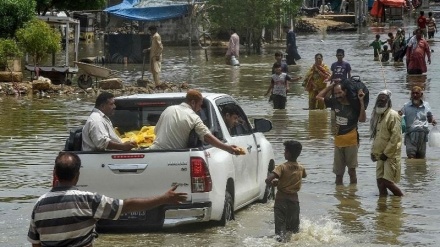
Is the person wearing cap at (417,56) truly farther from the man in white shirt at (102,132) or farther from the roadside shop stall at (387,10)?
the roadside shop stall at (387,10)

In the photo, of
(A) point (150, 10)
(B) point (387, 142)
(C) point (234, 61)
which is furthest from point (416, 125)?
(A) point (150, 10)

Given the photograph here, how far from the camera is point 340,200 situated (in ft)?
44.0

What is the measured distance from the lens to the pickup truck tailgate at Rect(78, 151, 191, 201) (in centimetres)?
1053

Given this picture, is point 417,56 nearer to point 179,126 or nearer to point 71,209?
point 179,126

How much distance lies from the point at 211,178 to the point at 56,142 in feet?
27.1

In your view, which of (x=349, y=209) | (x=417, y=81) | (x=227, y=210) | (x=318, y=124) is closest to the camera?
(x=227, y=210)

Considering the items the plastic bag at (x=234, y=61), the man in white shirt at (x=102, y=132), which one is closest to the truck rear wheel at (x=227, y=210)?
the man in white shirt at (x=102, y=132)

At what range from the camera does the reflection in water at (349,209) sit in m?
11.8

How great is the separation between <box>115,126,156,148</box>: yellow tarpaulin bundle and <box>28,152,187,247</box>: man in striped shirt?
191 inches

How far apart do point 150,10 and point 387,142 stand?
39509 millimetres

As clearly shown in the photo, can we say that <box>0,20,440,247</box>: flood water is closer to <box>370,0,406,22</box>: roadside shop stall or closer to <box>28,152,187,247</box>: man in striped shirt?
<box>28,152,187,247</box>: man in striped shirt

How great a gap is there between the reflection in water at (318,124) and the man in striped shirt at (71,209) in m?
13.3

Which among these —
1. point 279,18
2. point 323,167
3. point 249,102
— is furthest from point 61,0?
point 323,167

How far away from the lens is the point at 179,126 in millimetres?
10828
